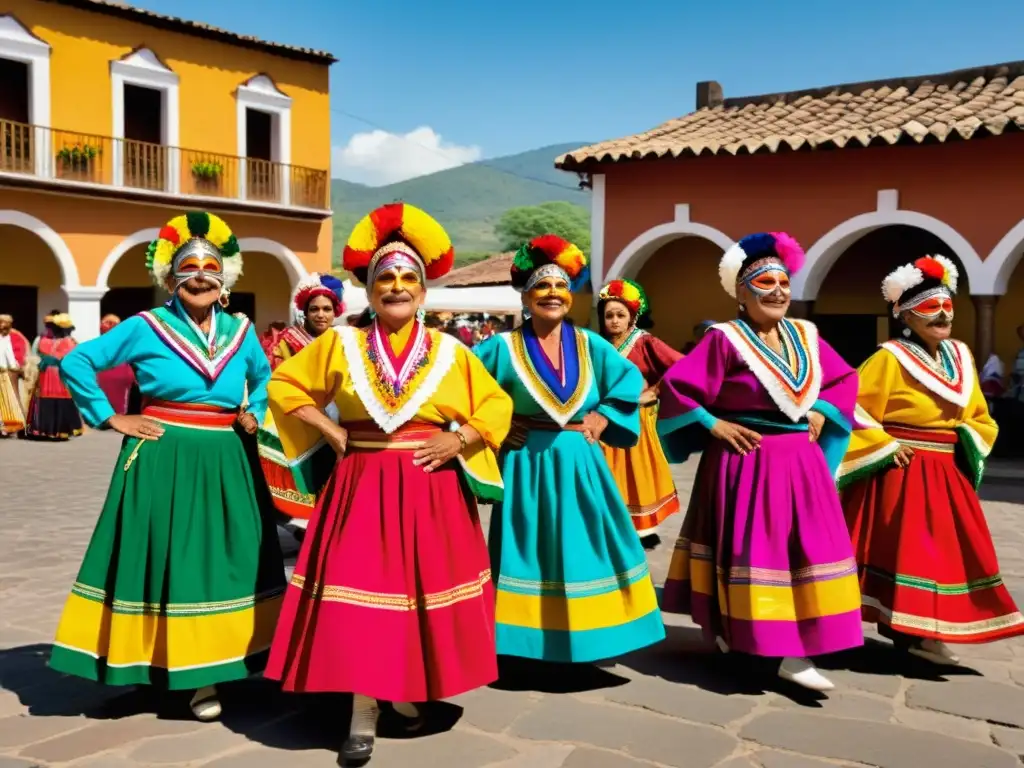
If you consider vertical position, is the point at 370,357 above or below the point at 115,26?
below

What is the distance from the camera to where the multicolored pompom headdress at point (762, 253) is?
4.58 metres

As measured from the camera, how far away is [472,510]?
4109 millimetres

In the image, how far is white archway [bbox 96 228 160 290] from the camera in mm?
20031

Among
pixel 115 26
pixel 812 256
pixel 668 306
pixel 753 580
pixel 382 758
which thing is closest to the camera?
pixel 382 758

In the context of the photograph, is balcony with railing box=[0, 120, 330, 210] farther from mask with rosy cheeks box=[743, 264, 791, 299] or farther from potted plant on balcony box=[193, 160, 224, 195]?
mask with rosy cheeks box=[743, 264, 791, 299]

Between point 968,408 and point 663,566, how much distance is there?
101 inches

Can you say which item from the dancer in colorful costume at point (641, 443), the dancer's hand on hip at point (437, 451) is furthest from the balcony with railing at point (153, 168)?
the dancer's hand on hip at point (437, 451)

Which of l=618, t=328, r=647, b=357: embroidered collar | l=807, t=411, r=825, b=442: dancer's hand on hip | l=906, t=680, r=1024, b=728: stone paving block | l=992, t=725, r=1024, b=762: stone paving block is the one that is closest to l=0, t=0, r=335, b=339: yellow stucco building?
l=618, t=328, r=647, b=357: embroidered collar

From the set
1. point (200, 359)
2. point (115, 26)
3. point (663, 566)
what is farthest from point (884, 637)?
point (115, 26)

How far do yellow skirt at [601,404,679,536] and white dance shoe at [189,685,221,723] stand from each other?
12.0 feet

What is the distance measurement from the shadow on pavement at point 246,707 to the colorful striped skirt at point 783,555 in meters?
1.26

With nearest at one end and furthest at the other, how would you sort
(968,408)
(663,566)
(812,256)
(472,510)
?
(472,510) < (968,408) < (663,566) < (812,256)

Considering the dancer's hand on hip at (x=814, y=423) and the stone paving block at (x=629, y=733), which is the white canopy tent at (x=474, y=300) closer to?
the dancer's hand on hip at (x=814, y=423)

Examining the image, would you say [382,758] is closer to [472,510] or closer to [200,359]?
[472,510]
